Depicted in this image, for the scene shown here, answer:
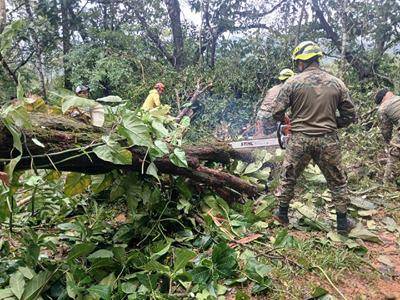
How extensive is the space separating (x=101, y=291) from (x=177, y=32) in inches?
445

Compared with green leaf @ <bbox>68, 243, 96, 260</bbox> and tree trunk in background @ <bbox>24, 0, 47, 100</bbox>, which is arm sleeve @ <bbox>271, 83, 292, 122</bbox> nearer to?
green leaf @ <bbox>68, 243, 96, 260</bbox>

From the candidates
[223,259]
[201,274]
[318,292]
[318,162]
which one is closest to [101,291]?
[201,274]

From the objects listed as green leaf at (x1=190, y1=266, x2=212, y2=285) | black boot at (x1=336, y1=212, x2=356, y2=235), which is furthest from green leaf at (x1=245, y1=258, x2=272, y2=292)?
black boot at (x1=336, y1=212, x2=356, y2=235)

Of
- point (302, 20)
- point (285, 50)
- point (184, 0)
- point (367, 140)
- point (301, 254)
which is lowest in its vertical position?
point (367, 140)

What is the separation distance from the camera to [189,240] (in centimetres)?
347

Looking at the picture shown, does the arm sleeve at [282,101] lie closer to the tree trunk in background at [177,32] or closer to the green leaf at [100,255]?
the green leaf at [100,255]

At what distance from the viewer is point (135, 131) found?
2.83m

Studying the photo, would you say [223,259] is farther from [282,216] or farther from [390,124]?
[390,124]

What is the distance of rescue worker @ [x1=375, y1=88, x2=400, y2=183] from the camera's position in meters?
5.86

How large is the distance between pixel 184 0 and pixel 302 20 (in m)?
3.88

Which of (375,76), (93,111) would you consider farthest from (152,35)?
(93,111)

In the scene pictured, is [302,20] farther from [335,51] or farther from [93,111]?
[93,111]

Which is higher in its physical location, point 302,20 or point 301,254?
point 302,20

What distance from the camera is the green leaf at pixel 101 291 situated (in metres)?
2.57
